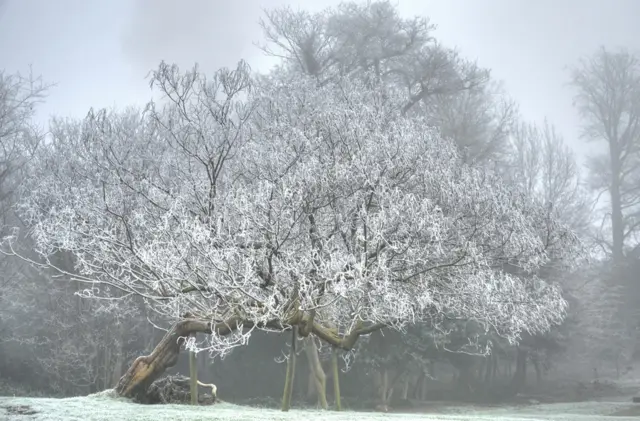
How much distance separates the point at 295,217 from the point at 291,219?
573 millimetres

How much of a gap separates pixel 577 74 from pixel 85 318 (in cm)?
2670

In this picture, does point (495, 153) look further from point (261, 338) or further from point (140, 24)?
point (140, 24)

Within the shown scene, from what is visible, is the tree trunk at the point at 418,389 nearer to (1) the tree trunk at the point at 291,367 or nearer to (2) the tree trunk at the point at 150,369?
(1) the tree trunk at the point at 291,367

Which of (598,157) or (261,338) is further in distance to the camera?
(598,157)

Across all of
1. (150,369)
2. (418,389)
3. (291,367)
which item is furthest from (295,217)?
(418,389)

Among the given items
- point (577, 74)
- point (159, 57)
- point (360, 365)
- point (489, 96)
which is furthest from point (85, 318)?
point (577, 74)

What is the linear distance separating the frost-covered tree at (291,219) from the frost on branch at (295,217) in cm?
4

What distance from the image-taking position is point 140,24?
1179cm

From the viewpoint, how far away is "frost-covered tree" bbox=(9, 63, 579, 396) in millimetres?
11359

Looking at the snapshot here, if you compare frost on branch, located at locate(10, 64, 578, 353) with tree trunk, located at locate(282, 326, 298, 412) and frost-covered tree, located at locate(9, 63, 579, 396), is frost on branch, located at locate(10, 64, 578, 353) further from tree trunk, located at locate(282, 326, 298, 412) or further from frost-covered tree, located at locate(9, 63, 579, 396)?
tree trunk, located at locate(282, 326, 298, 412)

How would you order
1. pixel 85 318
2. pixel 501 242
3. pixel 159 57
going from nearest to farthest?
pixel 501 242
pixel 159 57
pixel 85 318

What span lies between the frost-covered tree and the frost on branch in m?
0.04

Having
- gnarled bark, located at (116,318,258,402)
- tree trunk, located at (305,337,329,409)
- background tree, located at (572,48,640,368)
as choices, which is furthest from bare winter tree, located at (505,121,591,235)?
gnarled bark, located at (116,318,258,402)

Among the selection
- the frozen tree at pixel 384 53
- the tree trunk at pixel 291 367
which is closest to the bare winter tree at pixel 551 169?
the frozen tree at pixel 384 53
